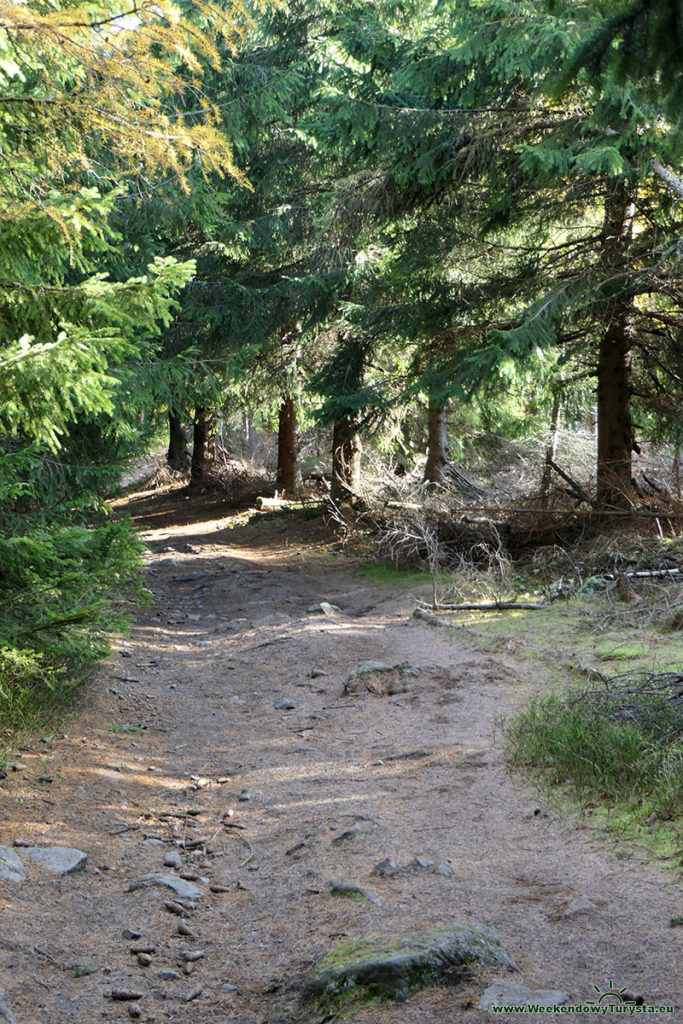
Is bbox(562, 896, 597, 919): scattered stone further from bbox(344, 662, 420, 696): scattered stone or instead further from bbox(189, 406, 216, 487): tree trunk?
bbox(189, 406, 216, 487): tree trunk

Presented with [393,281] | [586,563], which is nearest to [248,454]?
[393,281]

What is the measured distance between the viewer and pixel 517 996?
9.72 feet

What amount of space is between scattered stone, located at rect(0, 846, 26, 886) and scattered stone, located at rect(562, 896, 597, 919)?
2693mm

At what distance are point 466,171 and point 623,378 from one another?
3908 millimetres

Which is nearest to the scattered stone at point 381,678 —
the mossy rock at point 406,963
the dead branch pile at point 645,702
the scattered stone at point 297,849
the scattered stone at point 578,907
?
Result: the dead branch pile at point 645,702

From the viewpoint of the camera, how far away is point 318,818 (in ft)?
17.0

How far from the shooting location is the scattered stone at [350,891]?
3.97 meters

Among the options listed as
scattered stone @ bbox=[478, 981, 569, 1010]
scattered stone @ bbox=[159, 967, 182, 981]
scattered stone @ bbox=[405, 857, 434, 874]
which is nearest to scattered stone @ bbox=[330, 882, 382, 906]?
scattered stone @ bbox=[405, 857, 434, 874]

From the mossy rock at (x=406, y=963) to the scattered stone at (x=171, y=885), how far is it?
4.05ft

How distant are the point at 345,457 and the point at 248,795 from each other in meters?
12.4

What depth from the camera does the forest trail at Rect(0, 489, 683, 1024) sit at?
3.37 m

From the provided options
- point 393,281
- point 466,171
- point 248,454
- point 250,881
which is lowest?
point 250,881

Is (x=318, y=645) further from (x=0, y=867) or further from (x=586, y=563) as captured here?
(x=0, y=867)

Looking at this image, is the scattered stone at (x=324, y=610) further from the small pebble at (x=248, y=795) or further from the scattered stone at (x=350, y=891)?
the scattered stone at (x=350, y=891)
